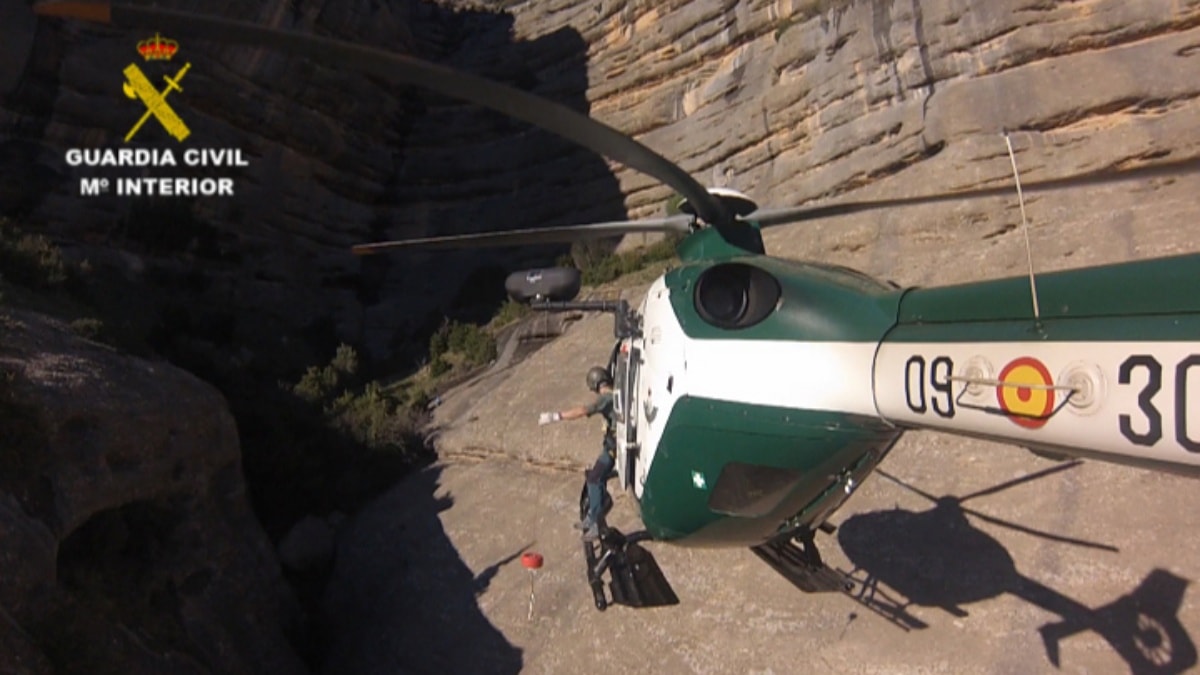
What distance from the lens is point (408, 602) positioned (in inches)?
418

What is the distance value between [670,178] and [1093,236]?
341 inches

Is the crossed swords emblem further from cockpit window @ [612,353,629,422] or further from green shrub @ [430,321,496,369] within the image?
cockpit window @ [612,353,629,422]

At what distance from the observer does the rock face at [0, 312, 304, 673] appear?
7156 millimetres

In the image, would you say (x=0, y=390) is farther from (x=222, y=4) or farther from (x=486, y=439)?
(x=222, y=4)

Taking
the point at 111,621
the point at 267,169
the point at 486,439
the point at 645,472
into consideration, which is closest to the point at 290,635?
the point at 111,621

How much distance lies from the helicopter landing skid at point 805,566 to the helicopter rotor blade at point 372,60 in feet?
13.0

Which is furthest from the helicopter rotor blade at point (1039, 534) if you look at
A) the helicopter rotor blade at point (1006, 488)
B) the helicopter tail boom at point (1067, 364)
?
the helicopter tail boom at point (1067, 364)

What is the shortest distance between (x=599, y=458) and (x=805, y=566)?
2.28m

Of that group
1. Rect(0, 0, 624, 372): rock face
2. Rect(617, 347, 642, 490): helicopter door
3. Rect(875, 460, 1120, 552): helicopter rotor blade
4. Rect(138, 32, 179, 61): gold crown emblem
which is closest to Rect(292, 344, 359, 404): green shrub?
Rect(0, 0, 624, 372): rock face

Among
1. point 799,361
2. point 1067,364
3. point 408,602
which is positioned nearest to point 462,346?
point 408,602

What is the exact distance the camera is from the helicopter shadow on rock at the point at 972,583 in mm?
6242

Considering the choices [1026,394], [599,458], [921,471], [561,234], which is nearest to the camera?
[1026,394]

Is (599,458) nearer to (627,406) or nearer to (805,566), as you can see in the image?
(627,406)

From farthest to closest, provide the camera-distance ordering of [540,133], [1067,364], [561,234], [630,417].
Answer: [540,133] < [630,417] < [561,234] < [1067,364]
